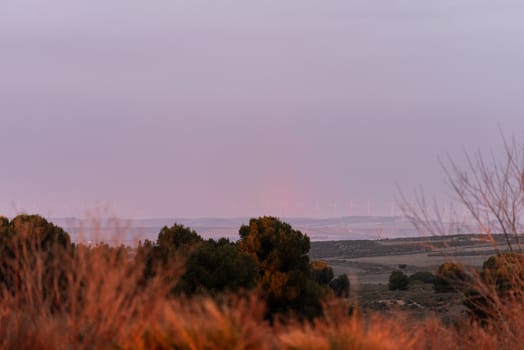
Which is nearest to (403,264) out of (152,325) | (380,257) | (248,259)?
(380,257)

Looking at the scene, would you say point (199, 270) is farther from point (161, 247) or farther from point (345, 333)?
point (345, 333)

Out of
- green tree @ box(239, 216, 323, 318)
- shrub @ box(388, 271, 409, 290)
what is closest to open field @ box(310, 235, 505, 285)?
shrub @ box(388, 271, 409, 290)

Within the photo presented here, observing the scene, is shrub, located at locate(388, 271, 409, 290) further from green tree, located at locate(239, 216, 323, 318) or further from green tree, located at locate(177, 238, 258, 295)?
green tree, located at locate(177, 238, 258, 295)

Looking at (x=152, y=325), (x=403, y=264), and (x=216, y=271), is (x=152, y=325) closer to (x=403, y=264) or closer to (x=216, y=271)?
(x=216, y=271)

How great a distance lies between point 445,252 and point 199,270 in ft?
41.7

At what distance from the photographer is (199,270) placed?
24281 mm

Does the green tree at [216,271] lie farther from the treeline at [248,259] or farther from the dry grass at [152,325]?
the dry grass at [152,325]

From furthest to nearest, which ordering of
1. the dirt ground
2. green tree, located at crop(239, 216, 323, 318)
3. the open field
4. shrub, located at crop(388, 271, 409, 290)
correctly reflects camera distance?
1. the open field
2. shrub, located at crop(388, 271, 409, 290)
3. green tree, located at crop(239, 216, 323, 318)
4. the dirt ground

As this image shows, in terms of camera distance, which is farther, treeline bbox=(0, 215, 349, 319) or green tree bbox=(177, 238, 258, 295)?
treeline bbox=(0, 215, 349, 319)

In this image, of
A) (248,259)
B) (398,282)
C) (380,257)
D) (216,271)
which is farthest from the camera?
(380,257)

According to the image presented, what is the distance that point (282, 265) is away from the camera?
31562 millimetres

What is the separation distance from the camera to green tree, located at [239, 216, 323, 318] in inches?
1185

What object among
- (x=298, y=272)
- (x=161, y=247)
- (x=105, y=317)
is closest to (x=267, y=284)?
(x=298, y=272)

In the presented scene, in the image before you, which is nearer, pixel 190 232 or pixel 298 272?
pixel 190 232
